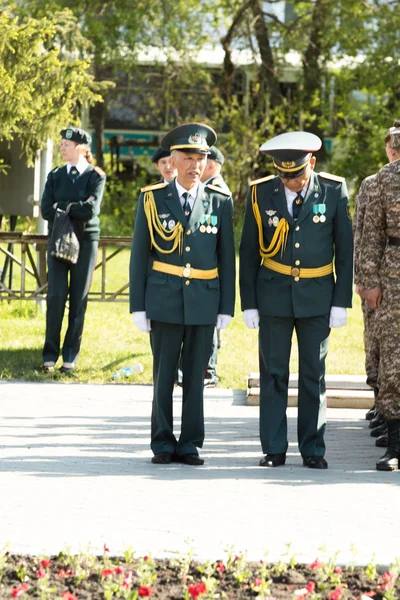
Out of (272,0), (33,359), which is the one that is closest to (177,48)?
(272,0)

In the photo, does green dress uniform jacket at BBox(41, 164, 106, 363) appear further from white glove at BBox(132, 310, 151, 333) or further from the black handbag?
white glove at BBox(132, 310, 151, 333)

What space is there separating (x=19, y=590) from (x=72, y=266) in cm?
622

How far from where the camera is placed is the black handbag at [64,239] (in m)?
9.94

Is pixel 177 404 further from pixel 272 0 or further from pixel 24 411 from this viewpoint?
pixel 272 0

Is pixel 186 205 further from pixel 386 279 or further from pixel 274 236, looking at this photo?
pixel 386 279

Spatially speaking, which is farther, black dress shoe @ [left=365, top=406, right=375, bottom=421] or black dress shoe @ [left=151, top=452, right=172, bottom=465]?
black dress shoe @ [left=365, top=406, right=375, bottom=421]

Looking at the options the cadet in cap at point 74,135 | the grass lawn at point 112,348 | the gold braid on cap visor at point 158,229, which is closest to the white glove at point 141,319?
the gold braid on cap visor at point 158,229

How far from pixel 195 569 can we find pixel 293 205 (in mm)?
2692

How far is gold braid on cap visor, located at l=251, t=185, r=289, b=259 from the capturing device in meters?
6.71

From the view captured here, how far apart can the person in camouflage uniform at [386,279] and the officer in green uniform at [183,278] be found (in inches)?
31.3

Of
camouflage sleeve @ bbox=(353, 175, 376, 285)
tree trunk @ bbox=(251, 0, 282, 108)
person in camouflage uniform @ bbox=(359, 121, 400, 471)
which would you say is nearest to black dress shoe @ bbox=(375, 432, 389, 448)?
person in camouflage uniform @ bbox=(359, 121, 400, 471)

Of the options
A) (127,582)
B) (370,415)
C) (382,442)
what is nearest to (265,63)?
(370,415)

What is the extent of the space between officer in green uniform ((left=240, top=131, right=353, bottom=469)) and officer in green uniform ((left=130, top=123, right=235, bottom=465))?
16 cm

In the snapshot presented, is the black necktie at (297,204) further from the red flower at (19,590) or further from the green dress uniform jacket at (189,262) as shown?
the red flower at (19,590)
